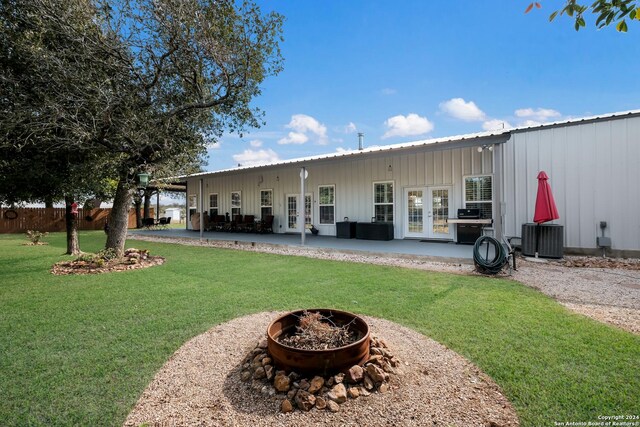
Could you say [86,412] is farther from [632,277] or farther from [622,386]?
[632,277]

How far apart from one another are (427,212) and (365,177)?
8.08ft

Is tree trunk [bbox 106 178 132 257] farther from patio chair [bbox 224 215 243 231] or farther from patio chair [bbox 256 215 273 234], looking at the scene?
patio chair [bbox 224 215 243 231]

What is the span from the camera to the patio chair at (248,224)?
13734mm

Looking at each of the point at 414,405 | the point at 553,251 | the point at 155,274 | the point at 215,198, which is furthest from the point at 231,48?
the point at 215,198

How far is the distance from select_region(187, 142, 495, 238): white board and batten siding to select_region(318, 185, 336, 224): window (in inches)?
6.0

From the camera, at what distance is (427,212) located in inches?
383

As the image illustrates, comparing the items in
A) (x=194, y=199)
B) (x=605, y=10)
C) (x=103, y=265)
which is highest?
(x=605, y=10)

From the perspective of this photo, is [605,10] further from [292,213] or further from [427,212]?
[292,213]

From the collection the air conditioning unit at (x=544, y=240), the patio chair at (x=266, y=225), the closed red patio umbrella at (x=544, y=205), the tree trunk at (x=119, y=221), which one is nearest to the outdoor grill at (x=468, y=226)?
the air conditioning unit at (x=544, y=240)

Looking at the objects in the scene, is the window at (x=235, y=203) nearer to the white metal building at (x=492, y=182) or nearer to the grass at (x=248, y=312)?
the white metal building at (x=492, y=182)

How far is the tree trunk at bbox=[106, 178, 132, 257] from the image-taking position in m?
7.08

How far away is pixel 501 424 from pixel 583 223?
772cm

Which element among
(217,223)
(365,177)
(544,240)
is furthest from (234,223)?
(544,240)

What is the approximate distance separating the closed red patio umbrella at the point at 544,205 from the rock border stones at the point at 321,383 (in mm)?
6300
